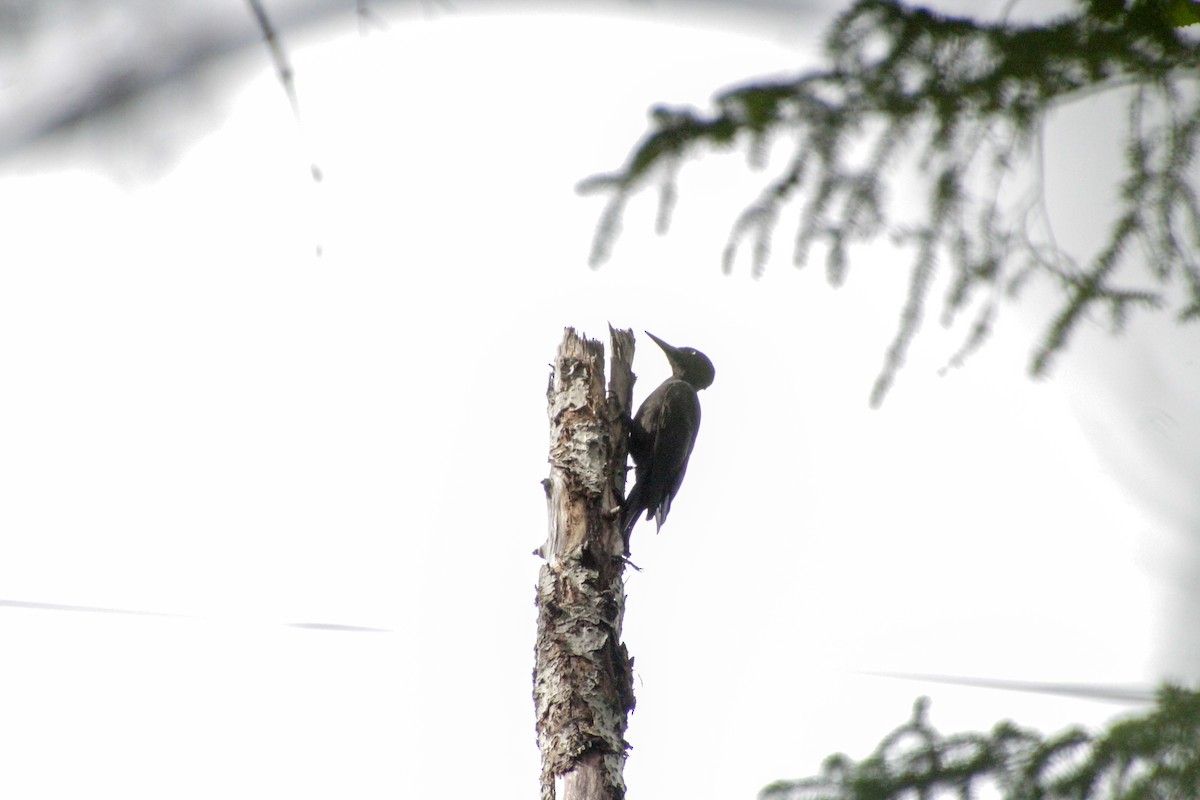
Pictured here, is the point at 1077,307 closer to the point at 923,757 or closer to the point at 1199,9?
the point at 1199,9

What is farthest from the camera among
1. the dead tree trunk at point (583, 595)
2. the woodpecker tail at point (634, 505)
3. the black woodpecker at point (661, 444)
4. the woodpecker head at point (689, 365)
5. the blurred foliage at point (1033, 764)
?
the woodpecker head at point (689, 365)

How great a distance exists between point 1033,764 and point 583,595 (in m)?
1.58

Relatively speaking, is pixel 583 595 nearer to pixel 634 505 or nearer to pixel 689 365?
pixel 634 505

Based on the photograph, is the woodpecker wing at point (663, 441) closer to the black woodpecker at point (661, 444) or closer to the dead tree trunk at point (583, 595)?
the black woodpecker at point (661, 444)

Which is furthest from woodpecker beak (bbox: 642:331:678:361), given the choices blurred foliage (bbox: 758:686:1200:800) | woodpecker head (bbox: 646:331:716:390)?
blurred foliage (bbox: 758:686:1200:800)

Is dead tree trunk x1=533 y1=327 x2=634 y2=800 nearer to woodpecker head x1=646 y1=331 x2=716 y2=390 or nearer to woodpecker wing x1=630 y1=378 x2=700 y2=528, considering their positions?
woodpecker wing x1=630 y1=378 x2=700 y2=528

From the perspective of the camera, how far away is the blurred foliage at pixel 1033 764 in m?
1.68

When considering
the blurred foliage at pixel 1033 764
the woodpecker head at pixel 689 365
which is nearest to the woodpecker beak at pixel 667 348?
the woodpecker head at pixel 689 365

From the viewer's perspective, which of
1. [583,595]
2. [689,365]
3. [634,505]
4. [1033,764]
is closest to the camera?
[1033,764]

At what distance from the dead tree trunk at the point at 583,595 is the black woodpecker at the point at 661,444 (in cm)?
70

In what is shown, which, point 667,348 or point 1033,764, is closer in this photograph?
point 1033,764

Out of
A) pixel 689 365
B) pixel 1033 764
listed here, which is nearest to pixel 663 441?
pixel 689 365

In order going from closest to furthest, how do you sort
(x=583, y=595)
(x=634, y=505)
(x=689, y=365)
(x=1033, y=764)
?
1. (x=1033, y=764)
2. (x=583, y=595)
3. (x=634, y=505)
4. (x=689, y=365)

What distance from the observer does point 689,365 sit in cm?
535
